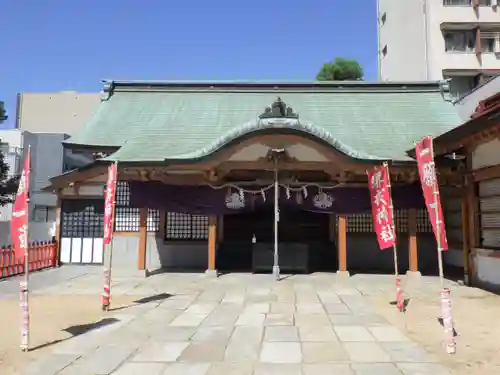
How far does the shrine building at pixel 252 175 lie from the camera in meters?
12.6

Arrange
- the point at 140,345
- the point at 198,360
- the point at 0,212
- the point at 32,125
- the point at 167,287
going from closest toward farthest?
the point at 198,360
the point at 140,345
the point at 167,287
the point at 0,212
the point at 32,125

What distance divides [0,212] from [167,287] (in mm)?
17226

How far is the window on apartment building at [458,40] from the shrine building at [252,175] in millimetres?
13216

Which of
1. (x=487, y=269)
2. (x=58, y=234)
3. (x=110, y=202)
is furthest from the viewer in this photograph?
(x=58, y=234)

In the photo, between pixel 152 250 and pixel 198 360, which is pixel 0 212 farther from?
pixel 198 360

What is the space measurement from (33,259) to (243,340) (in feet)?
35.1

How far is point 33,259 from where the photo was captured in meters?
14.2

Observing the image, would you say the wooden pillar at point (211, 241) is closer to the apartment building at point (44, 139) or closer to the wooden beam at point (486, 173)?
the wooden beam at point (486, 173)

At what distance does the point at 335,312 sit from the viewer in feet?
27.2

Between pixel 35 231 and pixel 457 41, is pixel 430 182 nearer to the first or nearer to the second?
pixel 35 231

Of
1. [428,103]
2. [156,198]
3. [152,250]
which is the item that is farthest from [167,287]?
[428,103]

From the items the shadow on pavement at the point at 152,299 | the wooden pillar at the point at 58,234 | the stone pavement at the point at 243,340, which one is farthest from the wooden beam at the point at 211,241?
the wooden pillar at the point at 58,234

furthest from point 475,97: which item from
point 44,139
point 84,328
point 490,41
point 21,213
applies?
point 44,139

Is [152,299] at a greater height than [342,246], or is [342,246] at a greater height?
[342,246]
